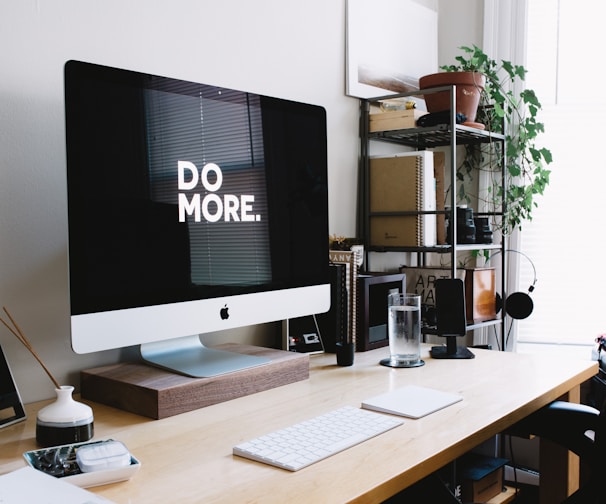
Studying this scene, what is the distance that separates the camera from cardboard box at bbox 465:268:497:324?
8.00 ft

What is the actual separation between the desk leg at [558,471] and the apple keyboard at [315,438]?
2.29 feet

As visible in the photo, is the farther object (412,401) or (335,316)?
(335,316)

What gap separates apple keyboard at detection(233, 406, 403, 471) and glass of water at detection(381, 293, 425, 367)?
1.56ft

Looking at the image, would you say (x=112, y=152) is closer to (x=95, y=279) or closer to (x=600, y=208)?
(x=95, y=279)

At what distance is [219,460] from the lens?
101cm

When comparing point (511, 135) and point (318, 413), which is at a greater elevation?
point (511, 135)

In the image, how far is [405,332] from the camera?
1720 millimetres

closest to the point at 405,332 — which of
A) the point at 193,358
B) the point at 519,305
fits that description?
the point at 193,358

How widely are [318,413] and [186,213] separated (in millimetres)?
491

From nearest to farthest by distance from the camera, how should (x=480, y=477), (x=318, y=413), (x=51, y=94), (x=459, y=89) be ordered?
(x=318, y=413) → (x=51, y=94) → (x=480, y=477) → (x=459, y=89)

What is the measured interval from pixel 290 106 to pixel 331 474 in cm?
97

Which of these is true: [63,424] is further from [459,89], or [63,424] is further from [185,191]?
[459,89]

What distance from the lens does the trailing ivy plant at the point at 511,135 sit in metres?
2.53

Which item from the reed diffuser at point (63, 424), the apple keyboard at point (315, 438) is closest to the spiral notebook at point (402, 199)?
the apple keyboard at point (315, 438)
